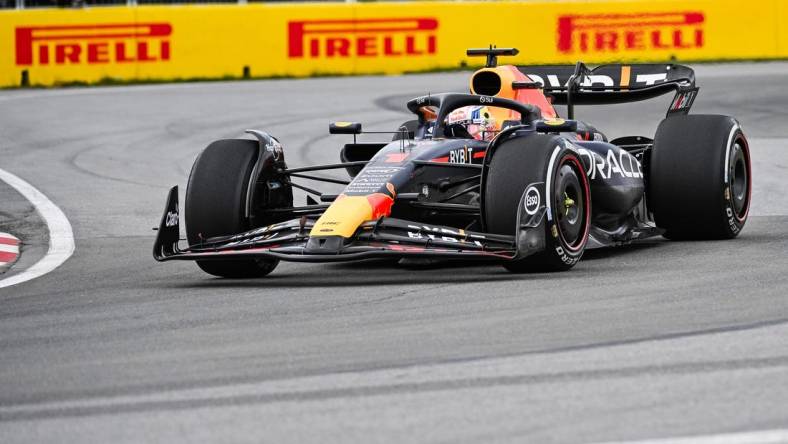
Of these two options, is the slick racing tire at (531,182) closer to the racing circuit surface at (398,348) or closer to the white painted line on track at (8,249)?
the racing circuit surface at (398,348)

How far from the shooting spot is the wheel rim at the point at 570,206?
8.89 m

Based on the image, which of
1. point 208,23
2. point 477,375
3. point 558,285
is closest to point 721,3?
point 208,23

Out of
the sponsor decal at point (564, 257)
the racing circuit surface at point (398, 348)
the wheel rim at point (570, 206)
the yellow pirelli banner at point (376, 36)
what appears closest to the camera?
the racing circuit surface at point (398, 348)

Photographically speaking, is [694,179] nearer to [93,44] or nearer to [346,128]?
[346,128]

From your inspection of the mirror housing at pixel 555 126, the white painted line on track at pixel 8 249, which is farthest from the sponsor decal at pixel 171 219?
the mirror housing at pixel 555 126

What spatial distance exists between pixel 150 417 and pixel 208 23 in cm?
2077

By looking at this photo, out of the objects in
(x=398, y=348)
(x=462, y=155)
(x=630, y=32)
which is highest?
(x=630, y=32)

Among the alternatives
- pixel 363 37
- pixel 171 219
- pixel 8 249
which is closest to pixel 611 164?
pixel 171 219

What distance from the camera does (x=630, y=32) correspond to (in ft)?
84.3

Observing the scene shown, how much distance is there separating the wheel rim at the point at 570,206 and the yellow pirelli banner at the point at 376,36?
16093mm

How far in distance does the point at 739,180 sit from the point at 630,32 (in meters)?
15.0

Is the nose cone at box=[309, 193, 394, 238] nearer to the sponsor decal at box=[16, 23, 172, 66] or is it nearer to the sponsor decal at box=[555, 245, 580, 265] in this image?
the sponsor decal at box=[555, 245, 580, 265]

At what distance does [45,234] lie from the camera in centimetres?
1165

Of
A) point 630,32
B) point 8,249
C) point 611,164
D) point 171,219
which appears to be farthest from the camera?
point 630,32
